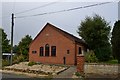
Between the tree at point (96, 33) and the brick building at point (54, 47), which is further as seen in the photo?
the tree at point (96, 33)

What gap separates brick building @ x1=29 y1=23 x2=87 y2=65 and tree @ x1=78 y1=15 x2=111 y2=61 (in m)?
1.58

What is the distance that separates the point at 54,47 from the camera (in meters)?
34.7

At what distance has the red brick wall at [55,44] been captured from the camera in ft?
108

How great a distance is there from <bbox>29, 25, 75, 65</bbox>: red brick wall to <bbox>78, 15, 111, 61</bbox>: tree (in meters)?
4.55

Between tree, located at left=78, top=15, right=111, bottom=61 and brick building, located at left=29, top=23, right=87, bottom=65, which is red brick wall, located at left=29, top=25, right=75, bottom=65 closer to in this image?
brick building, located at left=29, top=23, right=87, bottom=65

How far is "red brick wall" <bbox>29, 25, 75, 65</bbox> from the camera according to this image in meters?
33.1

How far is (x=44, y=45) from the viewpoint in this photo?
35.4 m

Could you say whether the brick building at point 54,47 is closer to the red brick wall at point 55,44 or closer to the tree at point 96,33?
the red brick wall at point 55,44

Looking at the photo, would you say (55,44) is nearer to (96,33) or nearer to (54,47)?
(54,47)

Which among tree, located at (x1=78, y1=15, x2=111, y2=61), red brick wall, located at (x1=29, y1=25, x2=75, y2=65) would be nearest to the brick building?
red brick wall, located at (x1=29, y1=25, x2=75, y2=65)

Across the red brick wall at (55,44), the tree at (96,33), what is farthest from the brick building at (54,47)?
the tree at (96,33)

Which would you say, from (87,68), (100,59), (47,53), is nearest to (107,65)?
(87,68)

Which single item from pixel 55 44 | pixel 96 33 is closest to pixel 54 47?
pixel 55 44

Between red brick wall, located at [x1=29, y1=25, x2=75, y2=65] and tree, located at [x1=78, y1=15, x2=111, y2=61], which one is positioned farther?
tree, located at [x1=78, y1=15, x2=111, y2=61]
